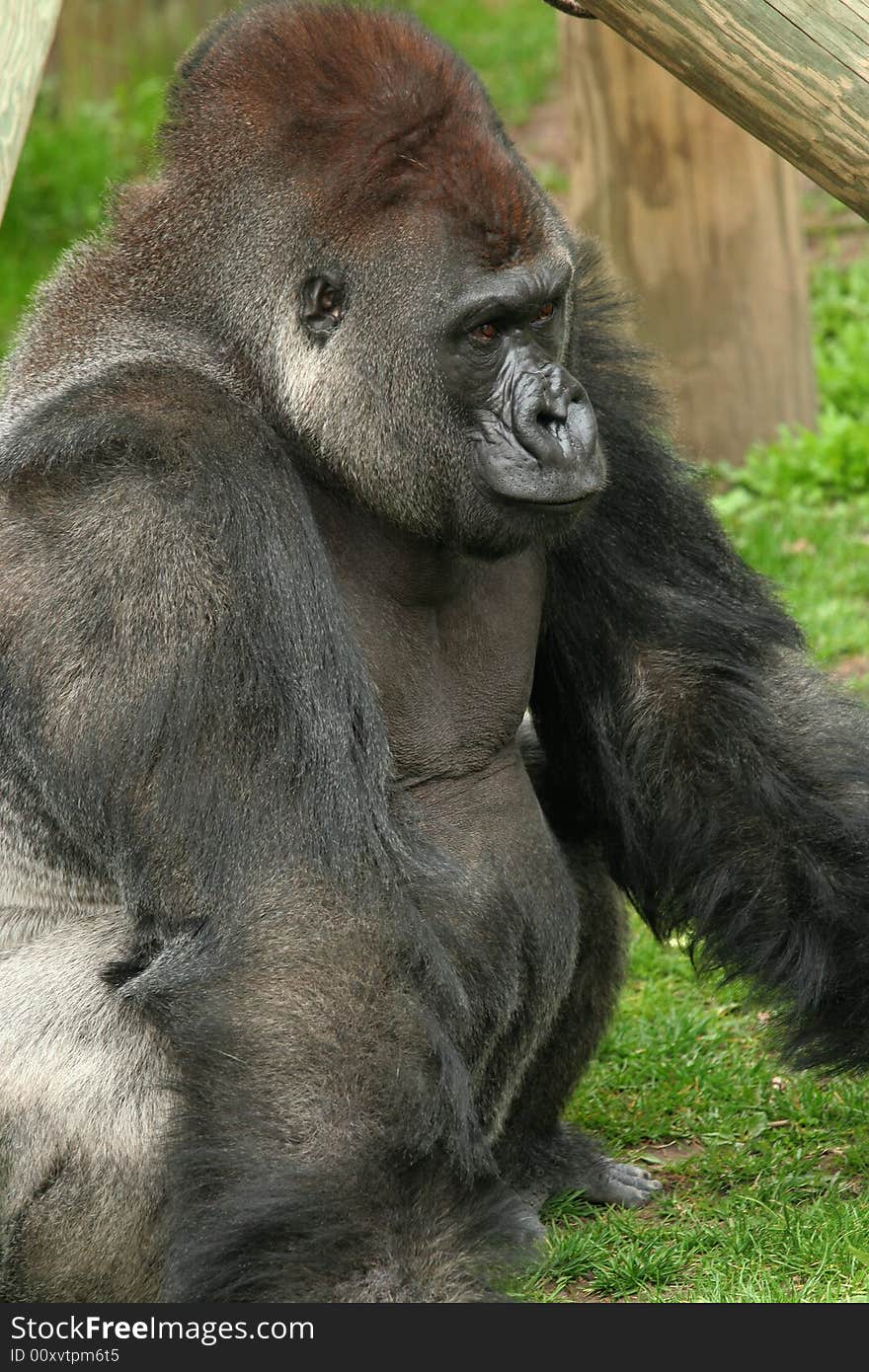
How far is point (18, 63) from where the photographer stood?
3.85m

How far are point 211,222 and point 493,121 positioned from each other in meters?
0.59

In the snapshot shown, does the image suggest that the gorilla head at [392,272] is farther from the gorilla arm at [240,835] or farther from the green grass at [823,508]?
the green grass at [823,508]

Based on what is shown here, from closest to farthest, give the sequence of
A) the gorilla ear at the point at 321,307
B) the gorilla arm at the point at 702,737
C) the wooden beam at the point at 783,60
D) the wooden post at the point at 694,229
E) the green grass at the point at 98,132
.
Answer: the wooden beam at the point at 783,60, the gorilla ear at the point at 321,307, the gorilla arm at the point at 702,737, the wooden post at the point at 694,229, the green grass at the point at 98,132

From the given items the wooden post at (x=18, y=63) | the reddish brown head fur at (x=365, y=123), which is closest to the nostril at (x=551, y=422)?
the reddish brown head fur at (x=365, y=123)

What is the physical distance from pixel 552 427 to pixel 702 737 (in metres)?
0.93

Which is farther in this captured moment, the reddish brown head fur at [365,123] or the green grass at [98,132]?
the green grass at [98,132]

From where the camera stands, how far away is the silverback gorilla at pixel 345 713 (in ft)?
10.9

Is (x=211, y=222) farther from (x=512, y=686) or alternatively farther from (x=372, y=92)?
(x=512, y=686)

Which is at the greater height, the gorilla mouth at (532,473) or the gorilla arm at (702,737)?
the gorilla mouth at (532,473)

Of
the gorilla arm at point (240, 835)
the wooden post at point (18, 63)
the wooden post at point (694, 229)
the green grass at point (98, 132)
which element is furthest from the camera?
the green grass at point (98, 132)

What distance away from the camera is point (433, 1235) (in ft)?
10.6

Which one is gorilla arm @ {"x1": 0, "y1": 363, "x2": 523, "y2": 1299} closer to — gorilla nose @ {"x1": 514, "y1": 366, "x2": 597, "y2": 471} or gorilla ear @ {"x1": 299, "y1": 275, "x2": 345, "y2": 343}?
gorilla ear @ {"x1": 299, "y1": 275, "x2": 345, "y2": 343}

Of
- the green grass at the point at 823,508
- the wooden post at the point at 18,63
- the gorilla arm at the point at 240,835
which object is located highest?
the wooden post at the point at 18,63

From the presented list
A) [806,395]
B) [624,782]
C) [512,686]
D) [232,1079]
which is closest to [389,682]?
[512,686]
